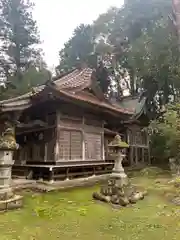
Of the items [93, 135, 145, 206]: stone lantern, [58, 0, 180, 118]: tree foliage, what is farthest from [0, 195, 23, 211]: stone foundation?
[58, 0, 180, 118]: tree foliage

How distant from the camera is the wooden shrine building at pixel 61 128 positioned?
408 inches

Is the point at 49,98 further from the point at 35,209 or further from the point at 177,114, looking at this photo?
the point at 177,114

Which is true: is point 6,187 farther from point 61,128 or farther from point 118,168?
point 61,128

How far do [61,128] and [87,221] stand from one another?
5854 mm

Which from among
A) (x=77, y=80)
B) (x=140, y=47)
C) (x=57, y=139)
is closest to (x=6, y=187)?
(x=57, y=139)

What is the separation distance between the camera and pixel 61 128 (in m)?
11.3

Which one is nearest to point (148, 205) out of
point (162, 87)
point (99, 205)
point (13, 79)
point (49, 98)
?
point (99, 205)

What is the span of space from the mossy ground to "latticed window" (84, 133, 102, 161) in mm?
4404

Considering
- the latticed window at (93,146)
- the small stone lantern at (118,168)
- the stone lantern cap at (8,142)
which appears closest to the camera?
the stone lantern cap at (8,142)

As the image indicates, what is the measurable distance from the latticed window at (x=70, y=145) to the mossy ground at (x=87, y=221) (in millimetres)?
3234

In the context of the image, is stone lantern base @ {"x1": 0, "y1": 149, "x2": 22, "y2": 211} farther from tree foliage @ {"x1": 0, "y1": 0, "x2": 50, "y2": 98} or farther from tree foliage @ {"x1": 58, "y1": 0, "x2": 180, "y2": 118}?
tree foliage @ {"x1": 0, "y1": 0, "x2": 50, "y2": 98}

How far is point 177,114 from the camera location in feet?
40.6

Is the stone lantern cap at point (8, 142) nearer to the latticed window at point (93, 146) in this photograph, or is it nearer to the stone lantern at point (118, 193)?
the stone lantern at point (118, 193)

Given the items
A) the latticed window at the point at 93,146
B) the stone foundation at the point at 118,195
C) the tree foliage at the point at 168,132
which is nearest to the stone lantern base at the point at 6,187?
the stone foundation at the point at 118,195
